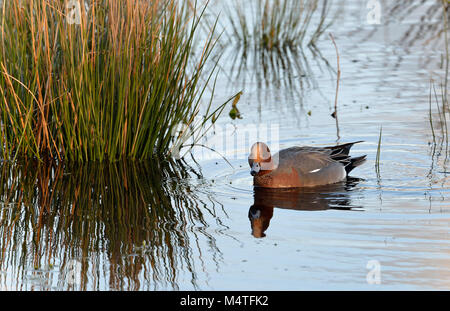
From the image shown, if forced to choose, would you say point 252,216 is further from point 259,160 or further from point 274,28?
point 274,28

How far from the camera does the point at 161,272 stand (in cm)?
546

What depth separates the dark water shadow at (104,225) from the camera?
17.9 ft

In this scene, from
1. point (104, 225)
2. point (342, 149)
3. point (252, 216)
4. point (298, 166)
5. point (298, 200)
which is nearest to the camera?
point (104, 225)

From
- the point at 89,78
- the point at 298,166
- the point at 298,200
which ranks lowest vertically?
the point at 298,200

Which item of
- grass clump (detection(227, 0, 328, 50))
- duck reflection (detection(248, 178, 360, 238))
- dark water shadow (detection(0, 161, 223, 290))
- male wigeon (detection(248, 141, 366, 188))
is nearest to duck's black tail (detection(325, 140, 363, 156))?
male wigeon (detection(248, 141, 366, 188))

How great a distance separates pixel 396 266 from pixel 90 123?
143 inches

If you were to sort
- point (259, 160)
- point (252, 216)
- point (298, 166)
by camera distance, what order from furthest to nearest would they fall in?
point (298, 166) → point (259, 160) → point (252, 216)

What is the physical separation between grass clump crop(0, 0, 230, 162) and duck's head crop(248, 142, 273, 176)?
883 millimetres

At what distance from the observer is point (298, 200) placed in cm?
731

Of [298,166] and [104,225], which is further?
[298,166]

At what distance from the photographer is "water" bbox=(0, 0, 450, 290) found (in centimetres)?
543

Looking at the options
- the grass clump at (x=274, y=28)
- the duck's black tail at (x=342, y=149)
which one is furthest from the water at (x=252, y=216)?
the grass clump at (x=274, y=28)

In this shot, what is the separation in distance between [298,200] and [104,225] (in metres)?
1.88

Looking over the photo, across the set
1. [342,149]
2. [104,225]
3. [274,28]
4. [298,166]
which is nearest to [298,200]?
[298,166]
